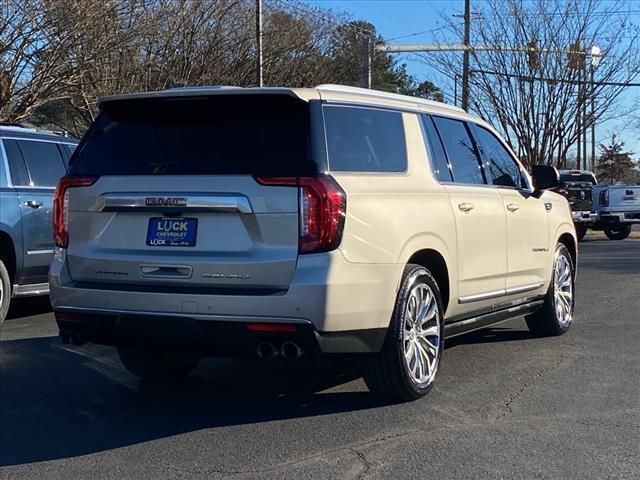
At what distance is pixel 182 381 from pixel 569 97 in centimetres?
1924

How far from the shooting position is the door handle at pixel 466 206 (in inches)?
242

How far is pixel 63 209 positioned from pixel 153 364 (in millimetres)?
1470

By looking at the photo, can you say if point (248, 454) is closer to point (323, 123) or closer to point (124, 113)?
point (323, 123)

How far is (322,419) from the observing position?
533 centimetres

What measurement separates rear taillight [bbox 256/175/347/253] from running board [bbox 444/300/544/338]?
1.68 metres

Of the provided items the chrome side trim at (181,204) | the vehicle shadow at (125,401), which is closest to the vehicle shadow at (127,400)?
the vehicle shadow at (125,401)

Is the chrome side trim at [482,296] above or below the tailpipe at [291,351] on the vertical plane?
above

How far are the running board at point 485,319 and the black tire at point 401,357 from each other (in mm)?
531

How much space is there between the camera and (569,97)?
23250 mm

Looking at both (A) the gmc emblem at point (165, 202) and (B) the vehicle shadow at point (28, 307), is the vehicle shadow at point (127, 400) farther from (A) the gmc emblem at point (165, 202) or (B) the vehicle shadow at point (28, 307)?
(B) the vehicle shadow at point (28, 307)

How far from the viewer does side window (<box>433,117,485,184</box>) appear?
6.35 metres

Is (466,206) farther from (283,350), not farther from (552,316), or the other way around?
(552,316)

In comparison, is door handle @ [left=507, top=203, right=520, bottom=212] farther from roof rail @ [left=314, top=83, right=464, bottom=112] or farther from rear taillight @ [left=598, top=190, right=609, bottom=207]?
rear taillight @ [left=598, top=190, right=609, bottom=207]

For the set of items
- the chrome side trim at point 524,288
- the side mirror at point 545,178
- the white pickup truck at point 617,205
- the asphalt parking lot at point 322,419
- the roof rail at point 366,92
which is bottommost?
the asphalt parking lot at point 322,419
